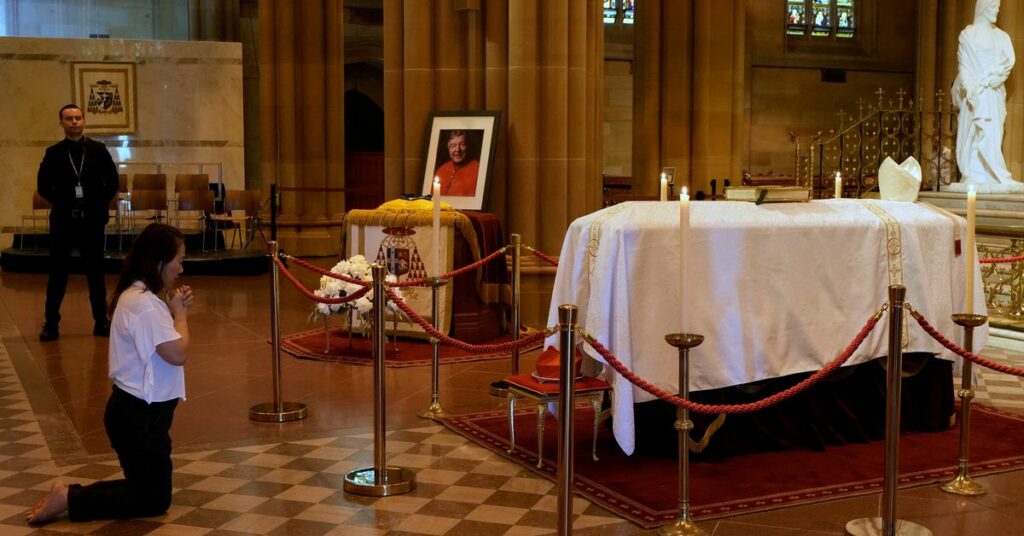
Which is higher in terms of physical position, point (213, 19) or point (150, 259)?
point (213, 19)

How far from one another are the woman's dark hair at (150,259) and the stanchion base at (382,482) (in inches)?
50.8

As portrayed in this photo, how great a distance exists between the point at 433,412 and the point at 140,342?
97.1 inches

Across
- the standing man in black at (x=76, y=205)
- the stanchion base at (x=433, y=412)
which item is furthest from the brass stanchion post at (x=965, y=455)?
the standing man in black at (x=76, y=205)

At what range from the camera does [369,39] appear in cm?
2356

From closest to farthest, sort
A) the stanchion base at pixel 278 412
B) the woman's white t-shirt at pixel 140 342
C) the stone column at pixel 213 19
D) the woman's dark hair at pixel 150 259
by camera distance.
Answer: the woman's white t-shirt at pixel 140 342
the woman's dark hair at pixel 150 259
the stanchion base at pixel 278 412
the stone column at pixel 213 19

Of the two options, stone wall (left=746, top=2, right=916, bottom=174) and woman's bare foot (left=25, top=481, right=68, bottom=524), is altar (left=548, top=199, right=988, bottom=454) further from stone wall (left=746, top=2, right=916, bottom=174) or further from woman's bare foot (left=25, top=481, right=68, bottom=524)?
stone wall (left=746, top=2, right=916, bottom=174)

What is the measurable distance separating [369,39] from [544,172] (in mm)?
13986

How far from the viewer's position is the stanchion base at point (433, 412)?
6918mm

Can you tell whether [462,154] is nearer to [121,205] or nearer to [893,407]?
[893,407]

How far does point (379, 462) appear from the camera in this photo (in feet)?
17.9

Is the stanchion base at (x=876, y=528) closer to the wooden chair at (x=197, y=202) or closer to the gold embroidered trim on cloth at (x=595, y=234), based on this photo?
the gold embroidered trim on cloth at (x=595, y=234)

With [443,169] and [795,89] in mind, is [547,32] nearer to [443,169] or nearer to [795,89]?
[443,169]

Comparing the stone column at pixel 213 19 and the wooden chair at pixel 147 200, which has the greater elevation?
the stone column at pixel 213 19

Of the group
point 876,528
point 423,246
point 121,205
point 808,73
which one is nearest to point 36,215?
point 121,205
